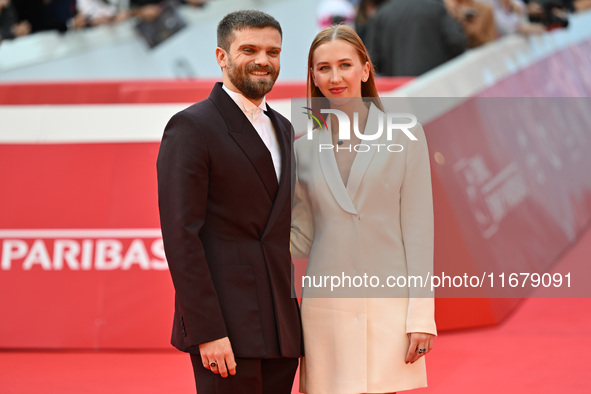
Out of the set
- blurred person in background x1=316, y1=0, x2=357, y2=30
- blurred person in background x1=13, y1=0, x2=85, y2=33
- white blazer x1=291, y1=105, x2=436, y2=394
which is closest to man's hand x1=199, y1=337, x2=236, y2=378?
white blazer x1=291, y1=105, x2=436, y2=394

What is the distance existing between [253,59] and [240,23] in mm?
114

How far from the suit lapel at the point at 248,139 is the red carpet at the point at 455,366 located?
163 cm

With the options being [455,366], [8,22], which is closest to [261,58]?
[455,366]

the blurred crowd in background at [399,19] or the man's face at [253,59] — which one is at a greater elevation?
the blurred crowd in background at [399,19]

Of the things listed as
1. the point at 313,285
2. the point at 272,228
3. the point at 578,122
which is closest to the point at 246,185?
the point at 272,228

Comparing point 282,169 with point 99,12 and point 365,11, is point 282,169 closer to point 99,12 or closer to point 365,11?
point 365,11

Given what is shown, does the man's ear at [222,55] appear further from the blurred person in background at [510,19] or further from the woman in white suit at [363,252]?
the blurred person in background at [510,19]

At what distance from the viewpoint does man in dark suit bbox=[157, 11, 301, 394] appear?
239cm

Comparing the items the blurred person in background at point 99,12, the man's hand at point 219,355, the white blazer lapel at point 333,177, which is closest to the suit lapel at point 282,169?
the white blazer lapel at point 333,177

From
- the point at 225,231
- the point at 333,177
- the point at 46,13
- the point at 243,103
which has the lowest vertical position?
the point at 225,231

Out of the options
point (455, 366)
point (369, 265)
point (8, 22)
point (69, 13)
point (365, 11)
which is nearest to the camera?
point (369, 265)

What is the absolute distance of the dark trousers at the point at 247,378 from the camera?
2465 mm

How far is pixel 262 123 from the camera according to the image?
2645mm

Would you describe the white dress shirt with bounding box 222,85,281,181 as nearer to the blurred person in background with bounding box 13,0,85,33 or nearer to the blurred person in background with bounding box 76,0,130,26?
the blurred person in background with bounding box 13,0,85,33
